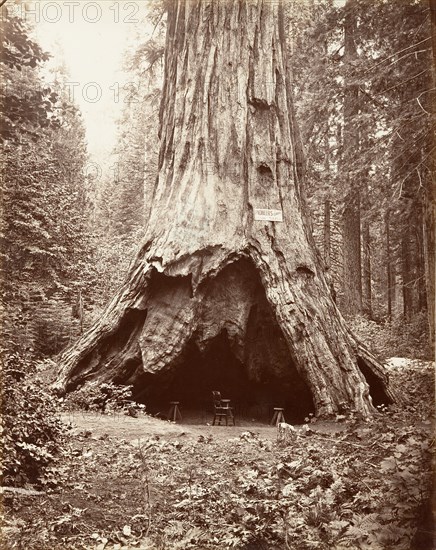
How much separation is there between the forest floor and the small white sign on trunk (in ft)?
9.73

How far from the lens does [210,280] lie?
706 centimetres

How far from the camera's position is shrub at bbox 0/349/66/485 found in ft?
12.8

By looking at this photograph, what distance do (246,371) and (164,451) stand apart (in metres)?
2.54

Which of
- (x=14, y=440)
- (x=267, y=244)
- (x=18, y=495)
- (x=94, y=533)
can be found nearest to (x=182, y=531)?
(x=94, y=533)

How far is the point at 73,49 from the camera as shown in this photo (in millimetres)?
5207

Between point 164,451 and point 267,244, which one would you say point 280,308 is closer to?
point 267,244

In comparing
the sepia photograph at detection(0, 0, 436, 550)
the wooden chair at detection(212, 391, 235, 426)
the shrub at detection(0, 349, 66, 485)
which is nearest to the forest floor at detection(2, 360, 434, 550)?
the sepia photograph at detection(0, 0, 436, 550)

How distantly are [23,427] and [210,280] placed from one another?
343 centimetres

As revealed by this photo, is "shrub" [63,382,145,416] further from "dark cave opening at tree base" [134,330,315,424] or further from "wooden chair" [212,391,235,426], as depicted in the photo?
"wooden chair" [212,391,235,426]

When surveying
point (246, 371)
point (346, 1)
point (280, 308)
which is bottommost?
point (246, 371)

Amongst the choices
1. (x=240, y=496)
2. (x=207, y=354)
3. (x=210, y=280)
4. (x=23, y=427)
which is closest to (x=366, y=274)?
(x=207, y=354)

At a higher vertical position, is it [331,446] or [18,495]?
[331,446]

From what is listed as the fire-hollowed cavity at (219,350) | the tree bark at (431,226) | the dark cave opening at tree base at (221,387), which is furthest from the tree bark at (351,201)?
the dark cave opening at tree base at (221,387)

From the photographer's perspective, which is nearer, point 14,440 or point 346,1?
point 14,440
